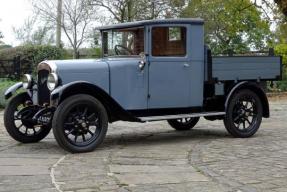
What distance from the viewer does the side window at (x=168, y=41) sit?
9.53m

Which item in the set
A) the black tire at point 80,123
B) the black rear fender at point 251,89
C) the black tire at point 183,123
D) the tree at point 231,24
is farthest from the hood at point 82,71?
the tree at point 231,24

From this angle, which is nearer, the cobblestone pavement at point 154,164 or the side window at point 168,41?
the cobblestone pavement at point 154,164

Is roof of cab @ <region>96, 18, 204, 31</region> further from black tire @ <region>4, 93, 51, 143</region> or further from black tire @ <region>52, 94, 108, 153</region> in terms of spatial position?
black tire @ <region>4, 93, 51, 143</region>

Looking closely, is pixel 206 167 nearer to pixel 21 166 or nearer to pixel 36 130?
pixel 21 166

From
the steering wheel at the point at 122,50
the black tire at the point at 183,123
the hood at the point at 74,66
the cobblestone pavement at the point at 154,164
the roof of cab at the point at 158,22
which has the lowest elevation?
the cobblestone pavement at the point at 154,164

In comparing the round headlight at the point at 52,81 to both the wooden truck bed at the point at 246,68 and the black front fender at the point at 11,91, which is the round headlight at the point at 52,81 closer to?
the black front fender at the point at 11,91

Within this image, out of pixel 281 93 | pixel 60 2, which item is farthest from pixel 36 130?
pixel 60 2

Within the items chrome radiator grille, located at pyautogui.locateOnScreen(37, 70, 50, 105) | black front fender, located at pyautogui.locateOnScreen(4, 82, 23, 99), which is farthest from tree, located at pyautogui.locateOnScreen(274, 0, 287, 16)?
chrome radiator grille, located at pyautogui.locateOnScreen(37, 70, 50, 105)

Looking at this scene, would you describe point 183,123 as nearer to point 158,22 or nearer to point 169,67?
point 169,67

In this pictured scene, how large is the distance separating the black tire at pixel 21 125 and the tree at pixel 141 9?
44.8ft

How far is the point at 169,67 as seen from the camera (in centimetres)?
958

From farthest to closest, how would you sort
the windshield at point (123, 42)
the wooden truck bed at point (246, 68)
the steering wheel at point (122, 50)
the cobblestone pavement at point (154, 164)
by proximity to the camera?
the wooden truck bed at point (246, 68)
the steering wheel at point (122, 50)
the windshield at point (123, 42)
the cobblestone pavement at point (154, 164)

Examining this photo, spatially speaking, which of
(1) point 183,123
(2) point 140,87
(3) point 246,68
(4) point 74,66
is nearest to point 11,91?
(4) point 74,66

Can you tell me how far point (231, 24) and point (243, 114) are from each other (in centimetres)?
1772
